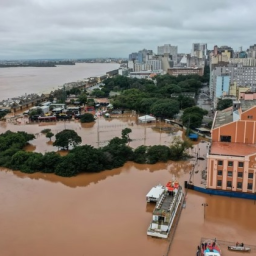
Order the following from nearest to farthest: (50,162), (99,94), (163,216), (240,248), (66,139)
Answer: (240,248), (163,216), (50,162), (66,139), (99,94)

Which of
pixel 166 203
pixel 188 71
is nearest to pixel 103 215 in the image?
pixel 166 203

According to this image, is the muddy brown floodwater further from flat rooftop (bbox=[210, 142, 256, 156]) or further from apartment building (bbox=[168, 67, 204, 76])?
apartment building (bbox=[168, 67, 204, 76])

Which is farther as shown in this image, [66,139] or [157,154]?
[66,139]

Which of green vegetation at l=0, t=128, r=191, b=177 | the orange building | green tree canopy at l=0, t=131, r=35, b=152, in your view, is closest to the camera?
the orange building

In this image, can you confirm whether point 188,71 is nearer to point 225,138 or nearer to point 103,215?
point 225,138

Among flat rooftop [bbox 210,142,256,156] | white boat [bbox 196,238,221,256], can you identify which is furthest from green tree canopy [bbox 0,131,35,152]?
white boat [bbox 196,238,221,256]

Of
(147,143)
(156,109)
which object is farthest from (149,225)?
(156,109)

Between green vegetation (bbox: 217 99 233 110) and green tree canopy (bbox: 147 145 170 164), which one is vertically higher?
green vegetation (bbox: 217 99 233 110)
